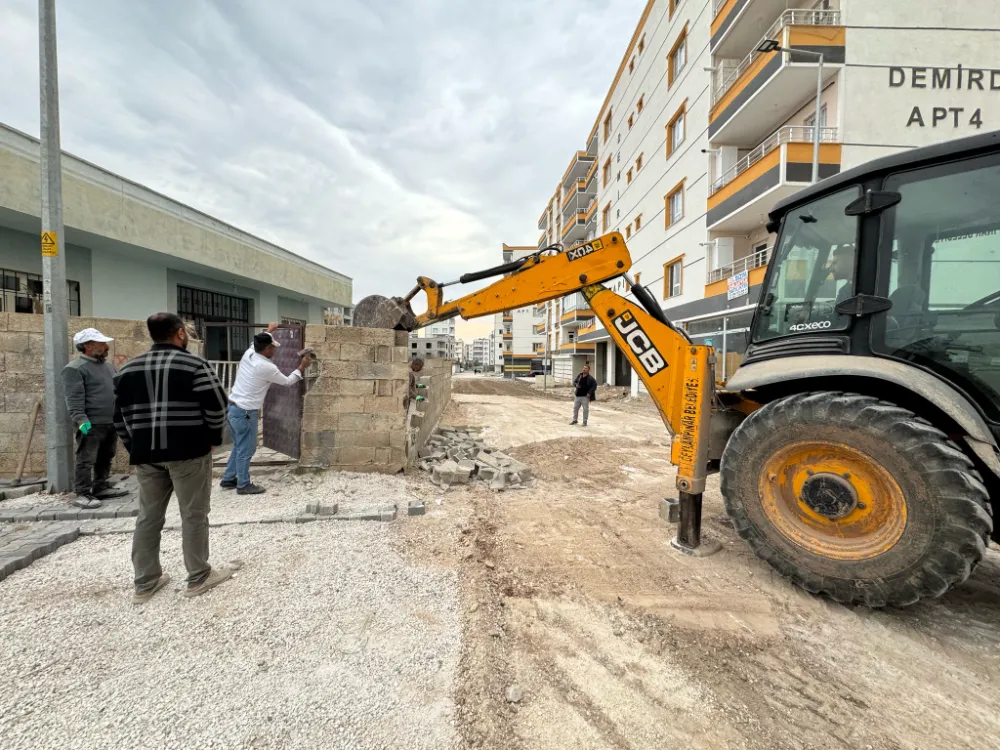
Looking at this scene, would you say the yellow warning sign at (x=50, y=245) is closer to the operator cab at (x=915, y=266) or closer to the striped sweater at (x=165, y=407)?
the striped sweater at (x=165, y=407)

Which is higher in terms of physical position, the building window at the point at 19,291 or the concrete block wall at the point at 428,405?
the building window at the point at 19,291

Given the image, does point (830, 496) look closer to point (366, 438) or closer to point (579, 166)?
point (366, 438)

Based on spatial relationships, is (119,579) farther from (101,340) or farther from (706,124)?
(706,124)

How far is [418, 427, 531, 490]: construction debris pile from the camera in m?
5.51

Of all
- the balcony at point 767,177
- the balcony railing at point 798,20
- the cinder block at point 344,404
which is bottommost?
the cinder block at point 344,404

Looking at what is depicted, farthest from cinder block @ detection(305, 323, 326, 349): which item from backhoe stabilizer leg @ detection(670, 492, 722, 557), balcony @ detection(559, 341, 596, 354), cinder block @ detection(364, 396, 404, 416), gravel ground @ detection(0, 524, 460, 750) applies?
balcony @ detection(559, 341, 596, 354)

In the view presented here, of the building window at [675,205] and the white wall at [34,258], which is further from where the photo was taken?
the building window at [675,205]

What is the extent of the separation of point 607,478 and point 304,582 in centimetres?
434

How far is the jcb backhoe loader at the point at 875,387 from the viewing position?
2430 mm

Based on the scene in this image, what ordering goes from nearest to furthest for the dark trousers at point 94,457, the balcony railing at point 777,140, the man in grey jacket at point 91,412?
the man in grey jacket at point 91,412
the dark trousers at point 94,457
the balcony railing at point 777,140

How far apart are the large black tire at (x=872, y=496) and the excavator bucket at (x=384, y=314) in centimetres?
402

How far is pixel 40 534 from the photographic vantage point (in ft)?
11.7

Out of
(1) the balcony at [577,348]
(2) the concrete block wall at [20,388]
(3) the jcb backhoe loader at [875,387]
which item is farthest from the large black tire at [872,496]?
(1) the balcony at [577,348]

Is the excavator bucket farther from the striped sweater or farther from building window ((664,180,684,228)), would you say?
building window ((664,180,684,228))
